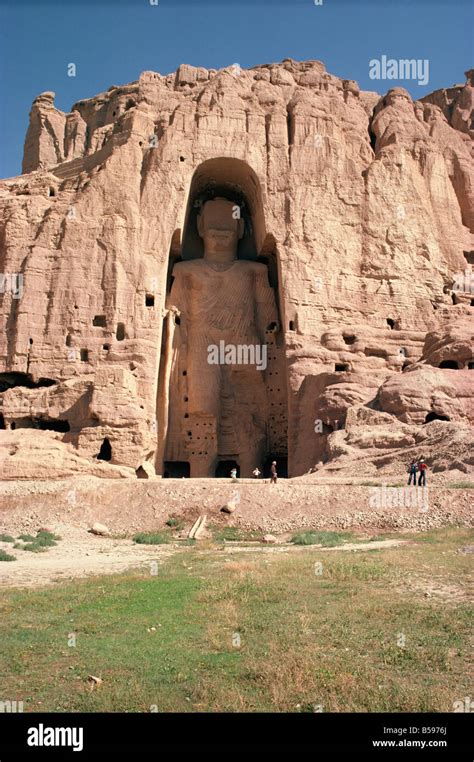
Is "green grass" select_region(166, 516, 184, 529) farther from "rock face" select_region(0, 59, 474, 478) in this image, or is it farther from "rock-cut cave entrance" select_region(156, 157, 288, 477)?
"rock-cut cave entrance" select_region(156, 157, 288, 477)

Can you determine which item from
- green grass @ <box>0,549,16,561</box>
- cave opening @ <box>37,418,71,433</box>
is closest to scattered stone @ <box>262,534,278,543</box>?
green grass @ <box>0,549,16,561</box>

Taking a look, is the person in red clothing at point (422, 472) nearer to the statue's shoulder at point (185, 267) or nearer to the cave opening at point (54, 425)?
the cave opening at point (54, 425)

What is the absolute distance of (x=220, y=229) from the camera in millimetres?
38844

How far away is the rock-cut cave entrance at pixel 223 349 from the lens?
34.9m

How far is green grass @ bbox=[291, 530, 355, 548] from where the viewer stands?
1670cm

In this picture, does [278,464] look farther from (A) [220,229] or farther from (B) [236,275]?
(A) [220,229]

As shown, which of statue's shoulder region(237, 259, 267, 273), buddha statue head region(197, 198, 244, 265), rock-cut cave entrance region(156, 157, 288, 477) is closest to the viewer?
rock-cut cave entrance region(156, 157, 288, 477)

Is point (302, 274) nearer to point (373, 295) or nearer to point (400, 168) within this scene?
point (373, 295)

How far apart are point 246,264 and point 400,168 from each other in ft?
32.6

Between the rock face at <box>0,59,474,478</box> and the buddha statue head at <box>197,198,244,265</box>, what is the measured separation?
0.25m

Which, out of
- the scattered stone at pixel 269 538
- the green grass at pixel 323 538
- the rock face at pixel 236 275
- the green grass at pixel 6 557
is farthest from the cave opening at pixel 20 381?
the green grass at pixel 323 538

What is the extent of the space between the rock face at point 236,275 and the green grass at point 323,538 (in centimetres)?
957
